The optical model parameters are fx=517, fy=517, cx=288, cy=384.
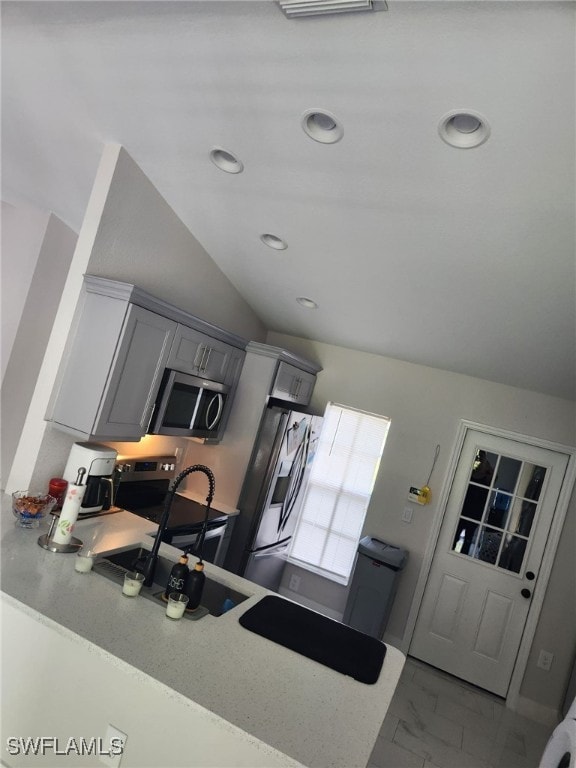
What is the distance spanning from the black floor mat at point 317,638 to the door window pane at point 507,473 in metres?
2.50

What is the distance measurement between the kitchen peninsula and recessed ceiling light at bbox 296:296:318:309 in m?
2.45

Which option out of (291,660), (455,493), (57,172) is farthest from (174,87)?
(455,493)

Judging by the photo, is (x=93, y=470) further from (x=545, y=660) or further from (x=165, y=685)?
(x=545, y=660)

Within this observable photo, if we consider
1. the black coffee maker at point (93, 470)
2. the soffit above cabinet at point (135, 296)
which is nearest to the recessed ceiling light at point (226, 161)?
the soffit above cabinet at point (135, 296)

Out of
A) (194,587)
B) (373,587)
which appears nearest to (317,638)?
(194,587)

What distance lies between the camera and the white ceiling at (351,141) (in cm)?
178

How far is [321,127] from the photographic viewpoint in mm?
2289

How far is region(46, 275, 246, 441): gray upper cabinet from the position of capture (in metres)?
2.68

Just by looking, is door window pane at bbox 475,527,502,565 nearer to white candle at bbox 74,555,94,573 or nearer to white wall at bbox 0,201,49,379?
white candle at bbox 74,555,94,573

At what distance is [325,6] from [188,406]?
235cm

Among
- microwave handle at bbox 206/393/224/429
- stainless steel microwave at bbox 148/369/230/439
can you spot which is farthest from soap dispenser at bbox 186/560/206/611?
microwave handle at bbox 206/393/224/429

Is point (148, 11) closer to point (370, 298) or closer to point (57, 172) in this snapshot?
point (57, 172)

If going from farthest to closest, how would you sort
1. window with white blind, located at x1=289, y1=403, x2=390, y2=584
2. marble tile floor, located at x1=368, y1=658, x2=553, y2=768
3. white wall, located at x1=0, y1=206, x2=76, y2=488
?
window with white blind, located at x1=289, y1=403, x2=390, y2=584
white wall, located at x1=0, y1=206, x2=76, y2=488
marble tile floor, located at x1=368, y1=658, x2=553, y2=768

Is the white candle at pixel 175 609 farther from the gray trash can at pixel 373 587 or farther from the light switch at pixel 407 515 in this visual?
the light switch at pixel 407 515
